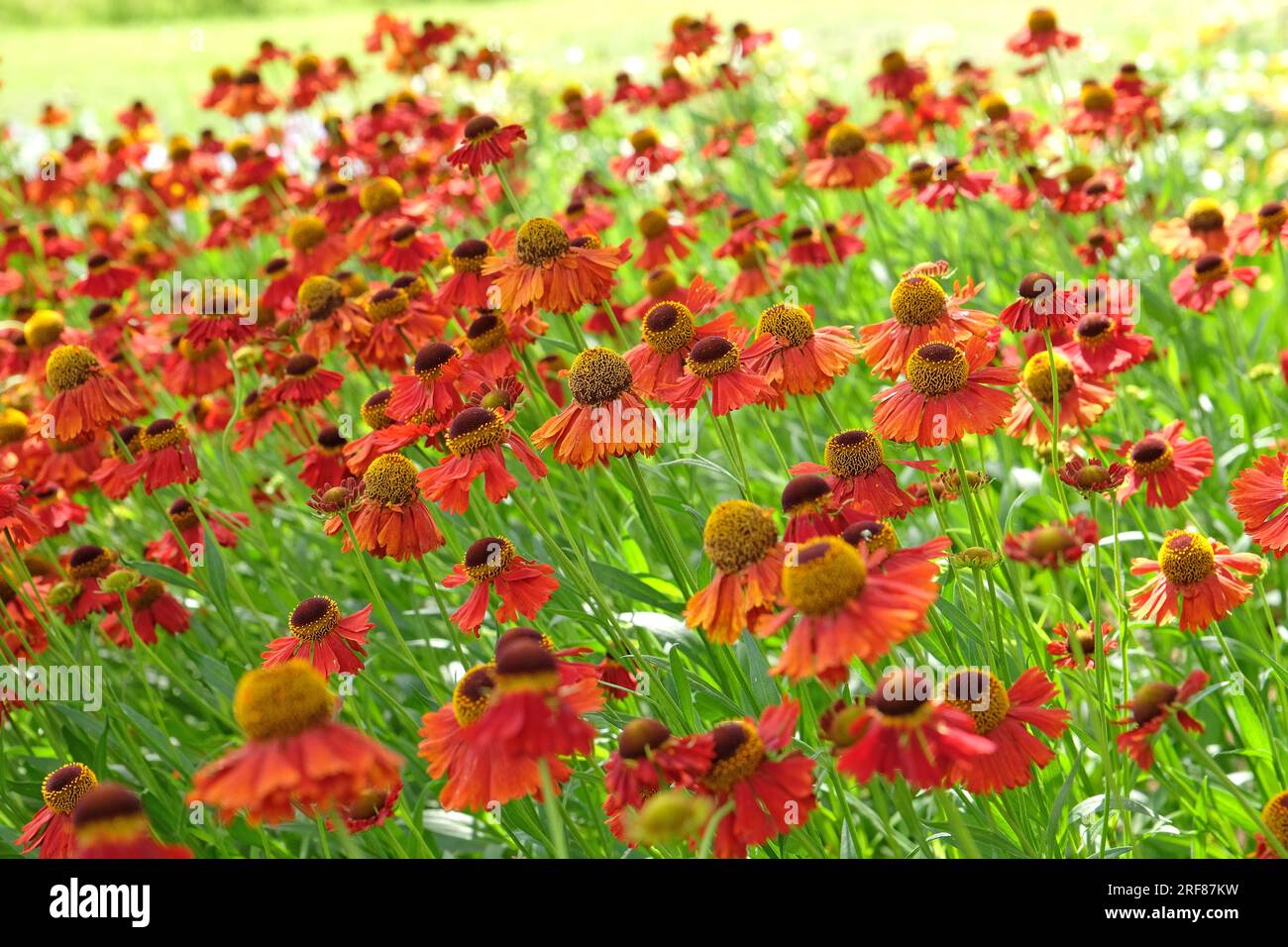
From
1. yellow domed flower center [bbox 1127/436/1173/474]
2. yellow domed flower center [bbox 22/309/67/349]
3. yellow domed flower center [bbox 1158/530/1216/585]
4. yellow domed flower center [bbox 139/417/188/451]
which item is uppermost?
yellow domed flower center [bbox 22/309/67/349]

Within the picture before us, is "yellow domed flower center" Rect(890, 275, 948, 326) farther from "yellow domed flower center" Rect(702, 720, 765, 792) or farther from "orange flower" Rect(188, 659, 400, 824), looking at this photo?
"orange flower" Rect(188, 659, 400, 824)

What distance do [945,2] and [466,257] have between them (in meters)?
14.0

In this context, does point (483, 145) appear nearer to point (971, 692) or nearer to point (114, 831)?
point (971, 692)

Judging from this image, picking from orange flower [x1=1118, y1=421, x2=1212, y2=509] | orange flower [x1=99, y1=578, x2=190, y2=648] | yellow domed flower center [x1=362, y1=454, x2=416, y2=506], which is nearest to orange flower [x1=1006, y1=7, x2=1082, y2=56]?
orange flower [x1=1118, y1=421, x2=1212, y2=509]

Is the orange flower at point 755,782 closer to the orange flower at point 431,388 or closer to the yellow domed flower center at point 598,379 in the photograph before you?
the yellow domed flower center at point 598,379

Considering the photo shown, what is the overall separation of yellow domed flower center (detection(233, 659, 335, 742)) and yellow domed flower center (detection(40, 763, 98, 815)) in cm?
84

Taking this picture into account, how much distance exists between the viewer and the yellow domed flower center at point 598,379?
7.19ft

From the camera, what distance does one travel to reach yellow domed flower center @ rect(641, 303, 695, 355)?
240 centimetres

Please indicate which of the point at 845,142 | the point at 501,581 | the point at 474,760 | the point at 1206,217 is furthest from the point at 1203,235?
the point at 474,760

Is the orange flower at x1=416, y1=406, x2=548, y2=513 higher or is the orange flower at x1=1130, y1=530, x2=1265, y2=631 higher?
the orange flower at x1=416, y1=406, x2=548, y2=513

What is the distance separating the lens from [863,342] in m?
2.39

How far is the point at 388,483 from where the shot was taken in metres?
2.37

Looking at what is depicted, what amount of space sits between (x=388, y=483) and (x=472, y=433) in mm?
206

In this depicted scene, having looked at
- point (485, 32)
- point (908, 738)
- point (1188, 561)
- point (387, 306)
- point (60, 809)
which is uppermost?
point (485, 32)
